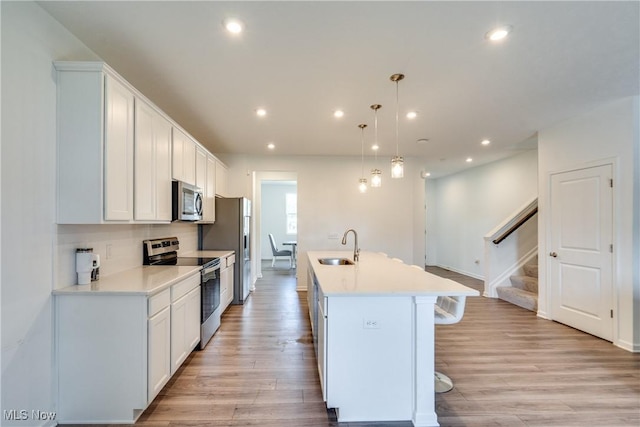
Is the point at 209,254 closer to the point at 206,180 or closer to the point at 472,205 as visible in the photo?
the point at 206,180

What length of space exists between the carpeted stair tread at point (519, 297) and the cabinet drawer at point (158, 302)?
4.82 metres

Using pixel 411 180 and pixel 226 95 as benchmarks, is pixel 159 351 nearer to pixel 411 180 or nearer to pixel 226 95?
pixel 226 95

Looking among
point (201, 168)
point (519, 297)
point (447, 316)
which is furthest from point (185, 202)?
point (519, 297)

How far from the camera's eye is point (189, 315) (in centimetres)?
263

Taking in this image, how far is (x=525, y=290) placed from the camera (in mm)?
4723

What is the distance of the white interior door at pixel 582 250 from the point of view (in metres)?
3.22

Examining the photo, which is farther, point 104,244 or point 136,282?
point 104,244

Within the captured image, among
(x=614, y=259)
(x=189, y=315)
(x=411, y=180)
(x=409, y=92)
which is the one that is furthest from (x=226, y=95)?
(x=614, y=259)

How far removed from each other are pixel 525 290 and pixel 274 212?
23.3 ft

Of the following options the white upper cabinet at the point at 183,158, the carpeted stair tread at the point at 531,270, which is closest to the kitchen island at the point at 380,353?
the white upper cabinet at the point at 183,158

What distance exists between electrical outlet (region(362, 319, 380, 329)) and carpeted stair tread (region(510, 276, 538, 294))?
404cm

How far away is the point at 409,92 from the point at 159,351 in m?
A: 3.10

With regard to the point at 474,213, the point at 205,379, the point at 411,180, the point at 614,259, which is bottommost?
the point at 205,379

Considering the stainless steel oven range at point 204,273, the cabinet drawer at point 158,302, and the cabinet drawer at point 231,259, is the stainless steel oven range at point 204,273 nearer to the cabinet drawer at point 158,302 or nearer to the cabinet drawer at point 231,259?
the cabinet drawer at point 231,259
